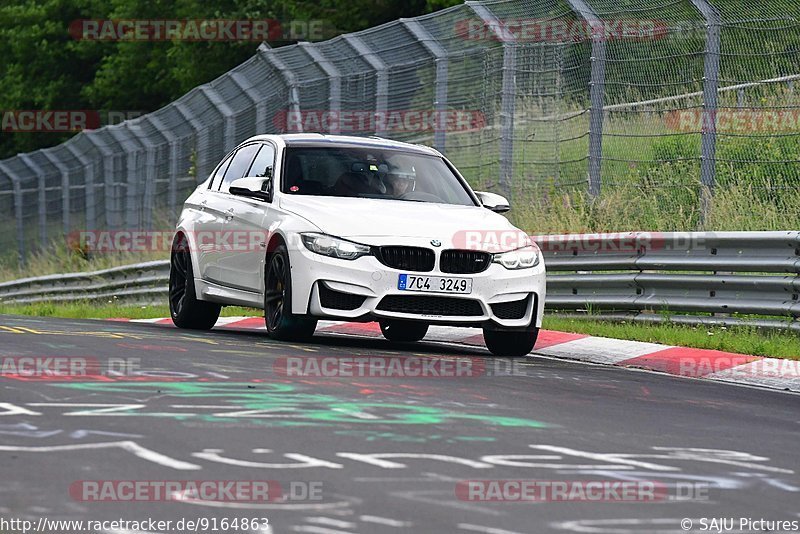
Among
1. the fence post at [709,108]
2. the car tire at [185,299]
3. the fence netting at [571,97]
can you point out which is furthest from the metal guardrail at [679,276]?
the car tire at [185,299]

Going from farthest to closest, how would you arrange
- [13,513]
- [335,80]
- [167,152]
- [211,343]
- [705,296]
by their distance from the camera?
[167,152]
[335,80]
[705,296]
[211,343]
[13,513]

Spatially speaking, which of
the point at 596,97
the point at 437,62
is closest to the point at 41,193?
the point at 437,62

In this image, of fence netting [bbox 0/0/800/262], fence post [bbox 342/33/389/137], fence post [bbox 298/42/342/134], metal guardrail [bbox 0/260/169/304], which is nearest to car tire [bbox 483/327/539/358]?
fence netting [bbox 0/0/800/262]

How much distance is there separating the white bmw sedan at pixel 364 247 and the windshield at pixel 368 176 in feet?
0.04

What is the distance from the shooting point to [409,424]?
7336mm

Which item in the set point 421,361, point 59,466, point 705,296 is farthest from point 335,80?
point 59,466

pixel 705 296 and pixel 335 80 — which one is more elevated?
pixel 335 80

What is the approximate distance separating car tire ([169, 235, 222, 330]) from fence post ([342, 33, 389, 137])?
16.8 feet

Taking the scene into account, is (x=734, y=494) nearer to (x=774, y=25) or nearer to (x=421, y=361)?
(x=421, y=361)

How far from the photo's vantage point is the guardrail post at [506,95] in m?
17.4

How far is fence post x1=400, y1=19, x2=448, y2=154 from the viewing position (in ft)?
59.4

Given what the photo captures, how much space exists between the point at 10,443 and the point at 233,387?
219 centimetres

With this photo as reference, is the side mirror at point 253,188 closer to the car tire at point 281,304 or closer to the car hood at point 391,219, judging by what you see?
the car hood at point 391,219

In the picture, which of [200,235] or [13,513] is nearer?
[13,513]
